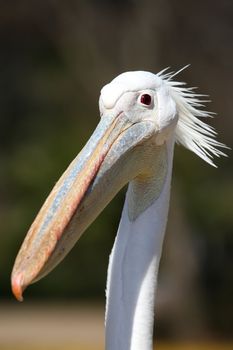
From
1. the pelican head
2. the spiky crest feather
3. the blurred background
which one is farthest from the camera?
the blurred background

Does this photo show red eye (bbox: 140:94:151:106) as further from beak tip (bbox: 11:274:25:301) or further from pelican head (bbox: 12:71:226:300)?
beak tip (bbox: 11:274:25:301)

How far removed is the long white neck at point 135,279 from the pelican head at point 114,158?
0.07 meters

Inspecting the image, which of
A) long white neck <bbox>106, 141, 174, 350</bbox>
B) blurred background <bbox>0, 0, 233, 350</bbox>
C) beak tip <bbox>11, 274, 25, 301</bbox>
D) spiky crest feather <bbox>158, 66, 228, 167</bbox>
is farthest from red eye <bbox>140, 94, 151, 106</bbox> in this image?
blurred background <bbox>0, 0, 233, 350</bbox>

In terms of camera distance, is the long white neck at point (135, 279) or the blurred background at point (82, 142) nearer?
the long white neck at point (135, 279)

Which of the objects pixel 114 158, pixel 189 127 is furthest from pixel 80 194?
pixel 189 127

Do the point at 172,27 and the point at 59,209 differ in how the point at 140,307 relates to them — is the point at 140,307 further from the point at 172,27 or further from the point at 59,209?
the point at 172,27

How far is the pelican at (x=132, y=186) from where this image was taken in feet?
17.0

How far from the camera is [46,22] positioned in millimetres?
16688

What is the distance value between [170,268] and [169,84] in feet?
38.8

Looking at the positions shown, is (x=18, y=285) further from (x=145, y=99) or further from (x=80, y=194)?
(x=145, y=99)

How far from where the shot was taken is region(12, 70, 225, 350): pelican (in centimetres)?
519

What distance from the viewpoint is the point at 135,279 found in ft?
17.6

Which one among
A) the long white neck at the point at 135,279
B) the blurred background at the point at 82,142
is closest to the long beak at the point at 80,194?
the long white neck at the point at 135,279

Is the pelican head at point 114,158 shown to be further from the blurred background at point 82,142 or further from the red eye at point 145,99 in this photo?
the blurred background at point 82,142
